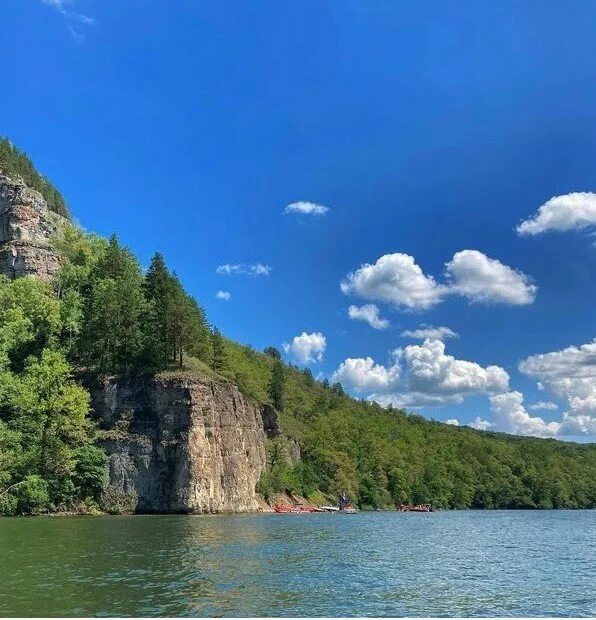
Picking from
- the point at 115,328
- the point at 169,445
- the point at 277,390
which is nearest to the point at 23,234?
the point at 115,328

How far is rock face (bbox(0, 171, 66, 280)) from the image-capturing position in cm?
11462

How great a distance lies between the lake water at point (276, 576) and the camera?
22766 mm

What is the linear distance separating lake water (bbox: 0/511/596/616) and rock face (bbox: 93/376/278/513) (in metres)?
31.0

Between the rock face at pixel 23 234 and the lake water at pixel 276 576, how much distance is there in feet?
241

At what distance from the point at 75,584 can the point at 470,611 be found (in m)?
15.1

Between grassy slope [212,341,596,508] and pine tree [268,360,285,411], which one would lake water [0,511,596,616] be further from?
pine tree [268,360,285,411]

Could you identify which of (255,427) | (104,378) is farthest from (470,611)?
(255,427)

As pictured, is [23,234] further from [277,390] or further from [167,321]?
[277,390]

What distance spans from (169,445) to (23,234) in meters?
57.8

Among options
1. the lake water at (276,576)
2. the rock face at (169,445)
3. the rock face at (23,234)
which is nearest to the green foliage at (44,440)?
the rock face at (169,445)

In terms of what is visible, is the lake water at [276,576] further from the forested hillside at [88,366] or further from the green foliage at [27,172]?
the green foliage at [27,172]

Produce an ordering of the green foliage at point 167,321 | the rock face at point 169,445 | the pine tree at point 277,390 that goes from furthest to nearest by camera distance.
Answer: the pine tree at point 277,390 < the green foliage at point 167,321 < the rock face at point 169,445

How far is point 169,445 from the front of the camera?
84312 mm

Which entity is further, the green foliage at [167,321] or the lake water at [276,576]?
the green foliage at [167,321]
